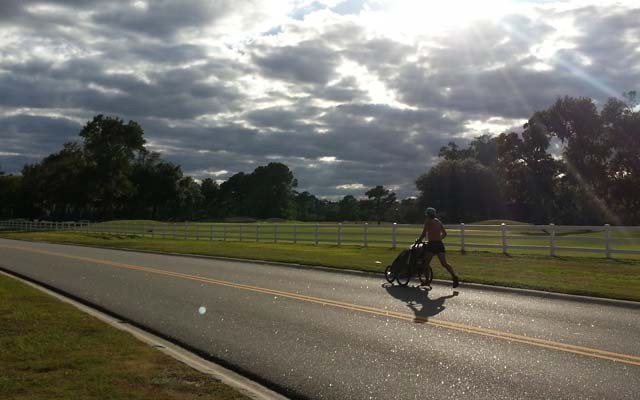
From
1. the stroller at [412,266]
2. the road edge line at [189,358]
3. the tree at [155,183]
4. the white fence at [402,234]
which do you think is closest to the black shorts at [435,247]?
the stroller at [412,266]

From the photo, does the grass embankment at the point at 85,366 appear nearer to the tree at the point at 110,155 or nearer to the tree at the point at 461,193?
the tree at the point at 461,193

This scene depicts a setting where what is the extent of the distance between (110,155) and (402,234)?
8801 cm

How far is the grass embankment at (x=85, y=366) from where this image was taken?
5676 millimetres

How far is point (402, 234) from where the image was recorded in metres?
28.4

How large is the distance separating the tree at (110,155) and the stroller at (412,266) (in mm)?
95434

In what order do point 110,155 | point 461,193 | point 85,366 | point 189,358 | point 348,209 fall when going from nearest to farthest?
point 85,366
point 189,358
point 461,193
point 110,155
point 348,209

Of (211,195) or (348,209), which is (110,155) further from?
(348,209)

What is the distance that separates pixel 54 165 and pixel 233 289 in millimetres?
108240

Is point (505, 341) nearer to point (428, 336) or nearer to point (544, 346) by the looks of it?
point (544, 346)

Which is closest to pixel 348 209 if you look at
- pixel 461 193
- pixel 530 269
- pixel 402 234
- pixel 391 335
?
pixel 461 193

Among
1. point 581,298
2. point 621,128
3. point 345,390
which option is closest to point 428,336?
point 345,390

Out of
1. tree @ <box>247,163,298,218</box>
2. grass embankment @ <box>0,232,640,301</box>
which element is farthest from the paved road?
tree @ <box>247,163,298,218</box>

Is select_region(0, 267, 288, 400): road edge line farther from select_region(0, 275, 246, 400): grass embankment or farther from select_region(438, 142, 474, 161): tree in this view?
select_region(438, 142, 474, 161): tree

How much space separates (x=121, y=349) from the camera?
7.45 metres
